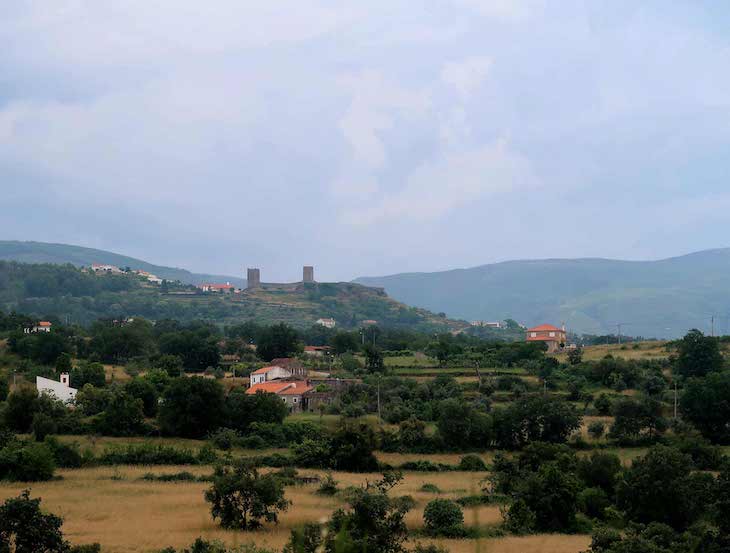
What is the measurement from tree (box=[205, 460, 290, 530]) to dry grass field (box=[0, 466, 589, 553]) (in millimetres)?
469

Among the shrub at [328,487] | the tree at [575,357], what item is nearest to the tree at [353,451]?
the shrub at [328,487]

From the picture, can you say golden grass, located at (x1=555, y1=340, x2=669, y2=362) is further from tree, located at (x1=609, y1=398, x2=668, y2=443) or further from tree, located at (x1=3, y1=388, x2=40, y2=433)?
tree, located at (x1=3, y1=388, x2=40, y2=433)

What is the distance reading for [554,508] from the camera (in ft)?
87.0

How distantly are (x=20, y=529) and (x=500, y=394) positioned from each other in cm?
3759

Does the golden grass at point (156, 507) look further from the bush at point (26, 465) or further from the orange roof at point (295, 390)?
the orange roof at point (295, 390)

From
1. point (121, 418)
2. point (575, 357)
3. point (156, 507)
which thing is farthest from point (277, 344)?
point (156, 507)

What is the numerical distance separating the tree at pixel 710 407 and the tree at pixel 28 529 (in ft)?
104

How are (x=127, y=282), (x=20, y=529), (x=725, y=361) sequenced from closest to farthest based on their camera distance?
(x=20, y=529)
(x=725, y=361)
(x=127, y=282)

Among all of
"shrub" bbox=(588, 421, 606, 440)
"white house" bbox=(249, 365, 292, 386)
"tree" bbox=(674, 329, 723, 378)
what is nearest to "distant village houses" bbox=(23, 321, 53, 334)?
"white house" bbox=(249, 365, 292, 386)

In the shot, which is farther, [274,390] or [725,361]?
[725,361]

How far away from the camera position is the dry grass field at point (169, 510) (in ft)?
76.4

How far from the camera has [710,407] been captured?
135 feet

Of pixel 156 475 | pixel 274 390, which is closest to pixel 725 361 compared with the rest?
pixel 274 390

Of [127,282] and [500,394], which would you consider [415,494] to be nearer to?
[500,394]
